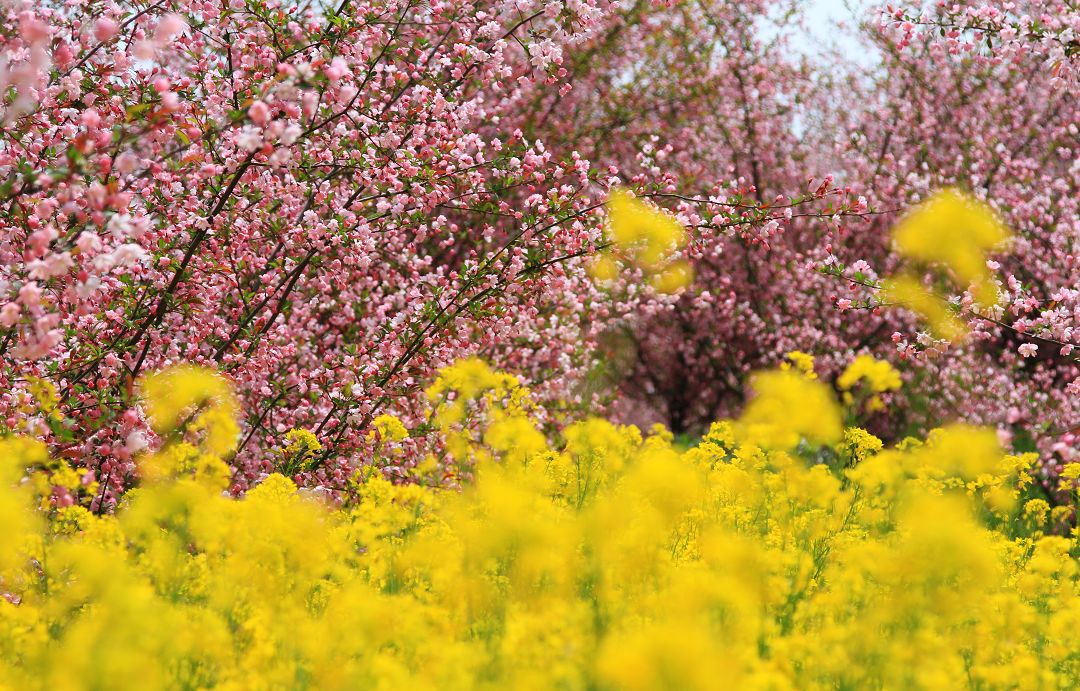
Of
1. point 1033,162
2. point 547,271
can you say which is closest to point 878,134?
point 1033,162

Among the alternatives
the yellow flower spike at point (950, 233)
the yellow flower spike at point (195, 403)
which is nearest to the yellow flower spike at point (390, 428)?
the yellow flower spike at point (195, 403)

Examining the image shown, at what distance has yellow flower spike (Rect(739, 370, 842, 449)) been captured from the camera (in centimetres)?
378

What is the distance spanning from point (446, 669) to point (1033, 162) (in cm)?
1125

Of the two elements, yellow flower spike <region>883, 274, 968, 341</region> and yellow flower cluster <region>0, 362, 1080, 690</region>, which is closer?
yellow flower cluster <region>0, 362, 1080, 690</region>

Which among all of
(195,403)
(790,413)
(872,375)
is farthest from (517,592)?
(195,403)

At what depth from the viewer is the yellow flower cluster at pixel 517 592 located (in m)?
3.03

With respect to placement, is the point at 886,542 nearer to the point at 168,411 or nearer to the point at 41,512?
the point at 168,411

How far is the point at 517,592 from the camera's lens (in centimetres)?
373

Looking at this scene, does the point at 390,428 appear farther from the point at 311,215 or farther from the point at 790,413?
the point at 790,413

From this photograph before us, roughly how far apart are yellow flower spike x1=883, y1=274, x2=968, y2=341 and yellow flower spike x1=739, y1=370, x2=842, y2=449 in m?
1.46

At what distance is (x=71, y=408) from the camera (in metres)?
5.06

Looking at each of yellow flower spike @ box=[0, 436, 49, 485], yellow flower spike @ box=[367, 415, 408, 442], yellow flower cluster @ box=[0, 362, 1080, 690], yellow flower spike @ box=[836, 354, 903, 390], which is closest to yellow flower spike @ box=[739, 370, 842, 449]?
yellow flower cluster @ box=[0, 362, 1080, 690]

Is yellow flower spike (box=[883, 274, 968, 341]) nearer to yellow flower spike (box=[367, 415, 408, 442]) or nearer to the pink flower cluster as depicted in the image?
the pink flower cluster

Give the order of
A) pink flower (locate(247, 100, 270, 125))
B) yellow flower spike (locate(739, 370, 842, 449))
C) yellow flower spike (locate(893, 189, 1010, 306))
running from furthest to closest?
1. yellow flower spike (locate(893, 189, 1010, 306))
2. yellow flower spike (locate(739, 370, 842, 449))
3. pink flower (locate(247, 100, 270, 125))
